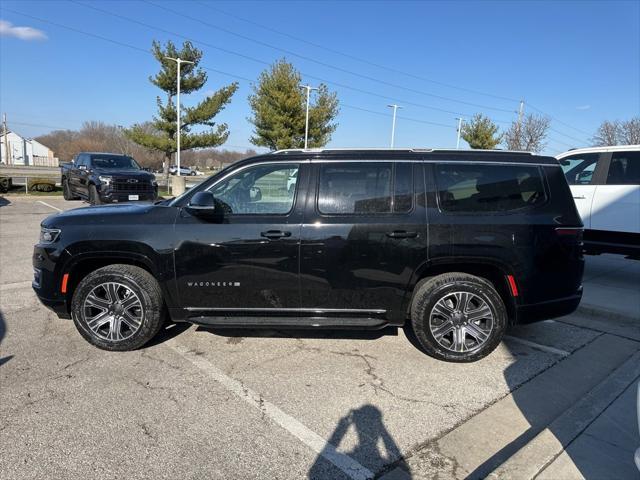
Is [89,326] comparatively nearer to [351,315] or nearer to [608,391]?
[351,315]

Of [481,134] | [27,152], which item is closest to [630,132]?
[481,134]

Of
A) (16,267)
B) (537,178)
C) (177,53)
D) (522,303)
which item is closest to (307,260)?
(522,303)

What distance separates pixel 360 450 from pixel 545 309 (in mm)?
2305

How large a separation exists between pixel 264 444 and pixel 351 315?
1.51m

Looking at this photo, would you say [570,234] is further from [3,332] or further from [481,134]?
[481,134]

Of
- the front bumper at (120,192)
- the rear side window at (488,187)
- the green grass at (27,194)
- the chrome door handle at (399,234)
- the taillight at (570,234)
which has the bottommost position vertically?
the green grass at (27,194)

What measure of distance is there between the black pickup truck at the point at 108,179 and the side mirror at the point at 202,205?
36.9ft

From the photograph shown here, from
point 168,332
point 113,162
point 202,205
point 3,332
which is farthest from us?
point 113,162

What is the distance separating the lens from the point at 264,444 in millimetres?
2879

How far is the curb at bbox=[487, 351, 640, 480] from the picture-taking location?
103 inches

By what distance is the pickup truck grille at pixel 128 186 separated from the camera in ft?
Answer: 46.5

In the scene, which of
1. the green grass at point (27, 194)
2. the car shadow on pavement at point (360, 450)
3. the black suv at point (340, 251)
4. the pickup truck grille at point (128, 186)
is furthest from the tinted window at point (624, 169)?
the green grass at point (27, 194)

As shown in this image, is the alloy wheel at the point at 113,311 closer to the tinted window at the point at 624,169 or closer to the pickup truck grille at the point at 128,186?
the tinted window at the point at 624,169

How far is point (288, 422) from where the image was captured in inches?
123
